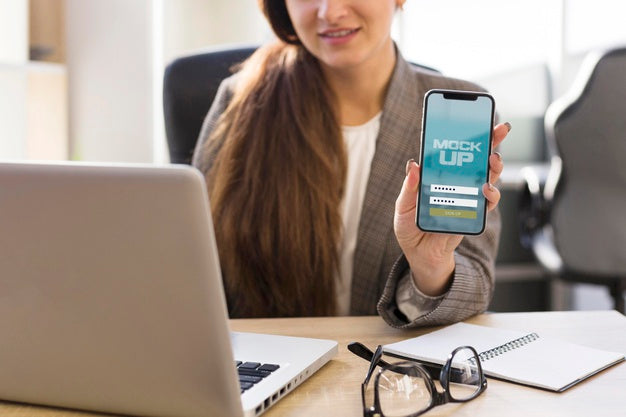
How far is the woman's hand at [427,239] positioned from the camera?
37.1 inches

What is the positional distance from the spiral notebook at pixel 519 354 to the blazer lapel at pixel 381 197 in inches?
11.8

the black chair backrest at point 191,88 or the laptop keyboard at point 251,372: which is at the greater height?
the black chair backrest at point 191,88

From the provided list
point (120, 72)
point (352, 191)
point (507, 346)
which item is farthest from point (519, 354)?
point (120, 72)

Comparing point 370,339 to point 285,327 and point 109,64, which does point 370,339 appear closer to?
point 285,327

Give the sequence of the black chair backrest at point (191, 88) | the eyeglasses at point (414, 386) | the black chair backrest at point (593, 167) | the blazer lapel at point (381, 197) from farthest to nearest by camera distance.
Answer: the black chair backrest at point (593, 167) → the black chair backrest at point (191, 88) → the blazer lapel at point (381, 197) → the eyeglasses at point (414, 386)

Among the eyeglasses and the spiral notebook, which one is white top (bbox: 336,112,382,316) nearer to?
the spiral notebook

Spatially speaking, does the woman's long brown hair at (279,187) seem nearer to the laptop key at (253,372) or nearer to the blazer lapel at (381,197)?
the blazer lapel at (381,197)

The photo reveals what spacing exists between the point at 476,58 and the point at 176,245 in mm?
2720

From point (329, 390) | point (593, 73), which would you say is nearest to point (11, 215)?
point (329, 390)

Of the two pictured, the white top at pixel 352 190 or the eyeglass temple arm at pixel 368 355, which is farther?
the white top at pixel 352 190

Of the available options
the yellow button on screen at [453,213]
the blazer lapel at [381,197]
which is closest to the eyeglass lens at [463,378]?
the yellow button on screen at [453,213]

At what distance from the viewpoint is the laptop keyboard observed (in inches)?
31.5

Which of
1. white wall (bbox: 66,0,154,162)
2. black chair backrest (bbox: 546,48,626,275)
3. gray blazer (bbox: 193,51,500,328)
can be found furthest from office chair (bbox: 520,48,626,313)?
white wall (bbox: 66,0,154,162)

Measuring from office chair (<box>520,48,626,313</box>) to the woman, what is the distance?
0.76m
